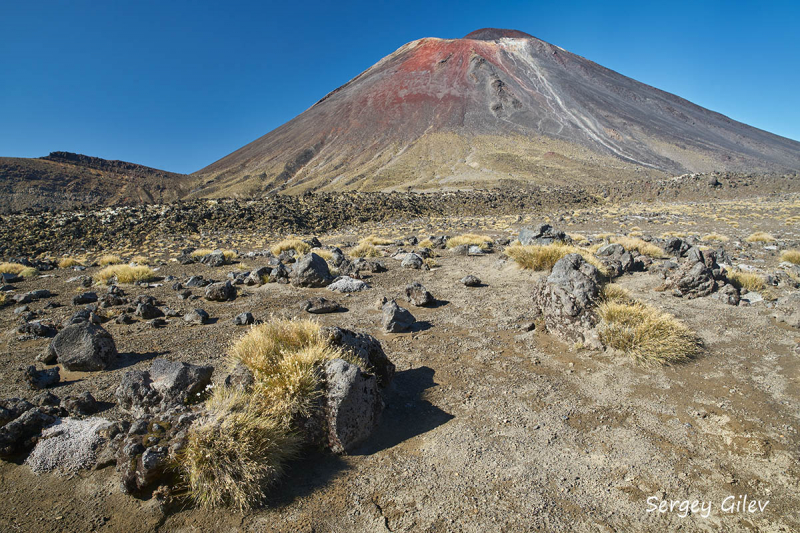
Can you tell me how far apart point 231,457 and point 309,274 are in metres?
6.77

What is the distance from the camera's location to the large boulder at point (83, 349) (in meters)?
4.91

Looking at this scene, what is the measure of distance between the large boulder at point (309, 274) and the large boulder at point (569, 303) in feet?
17.8

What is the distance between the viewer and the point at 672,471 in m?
3.01

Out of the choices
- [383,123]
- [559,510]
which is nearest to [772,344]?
[559,510]

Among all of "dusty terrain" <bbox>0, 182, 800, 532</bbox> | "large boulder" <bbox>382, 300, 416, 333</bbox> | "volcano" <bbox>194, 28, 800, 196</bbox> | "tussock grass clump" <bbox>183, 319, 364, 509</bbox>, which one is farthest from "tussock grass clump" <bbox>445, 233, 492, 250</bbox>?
"volcano" <bbox>194, 28, 800, 196</bbox>

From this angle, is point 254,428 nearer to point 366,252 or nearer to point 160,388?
point 160,388

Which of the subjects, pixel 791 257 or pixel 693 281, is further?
pixel 791 257

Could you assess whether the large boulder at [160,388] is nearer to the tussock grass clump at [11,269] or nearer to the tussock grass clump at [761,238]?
the tussock grass clump at [11,269]

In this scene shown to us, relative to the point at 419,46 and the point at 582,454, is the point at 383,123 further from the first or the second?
the point at 582,454

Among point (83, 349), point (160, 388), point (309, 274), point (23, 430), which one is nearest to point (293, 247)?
point (309, 274)

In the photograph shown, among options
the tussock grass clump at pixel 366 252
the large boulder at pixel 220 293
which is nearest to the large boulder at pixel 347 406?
the large boulder at pixel 220 293

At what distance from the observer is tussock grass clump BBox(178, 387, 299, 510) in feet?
8.80

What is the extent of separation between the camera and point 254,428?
9.61 feet

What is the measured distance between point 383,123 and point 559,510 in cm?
8490
